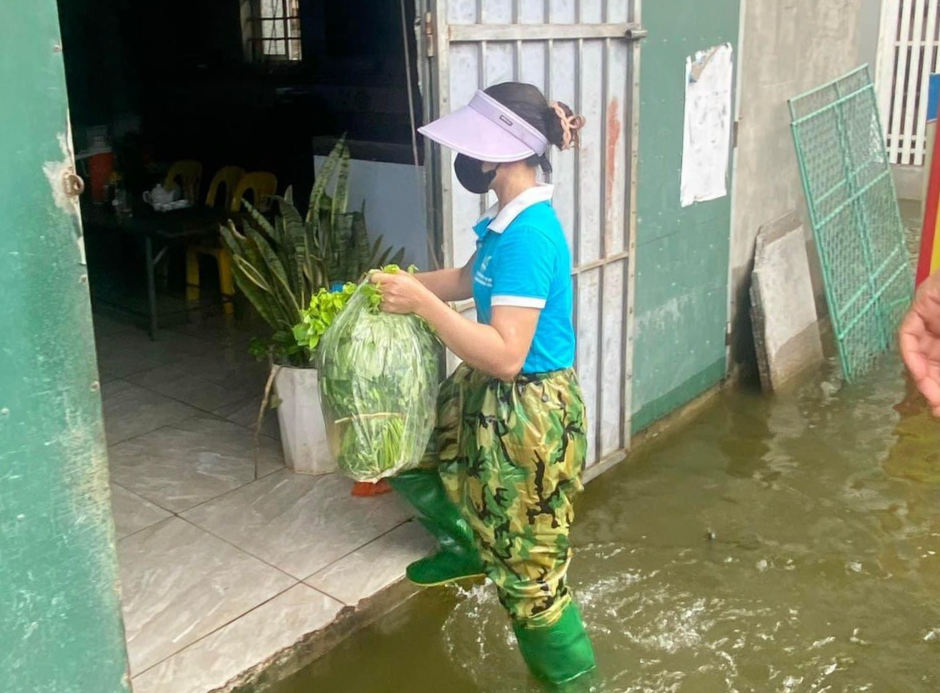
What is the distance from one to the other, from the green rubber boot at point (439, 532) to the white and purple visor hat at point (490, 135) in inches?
40.6

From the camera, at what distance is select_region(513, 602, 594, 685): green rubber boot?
2.62 meters

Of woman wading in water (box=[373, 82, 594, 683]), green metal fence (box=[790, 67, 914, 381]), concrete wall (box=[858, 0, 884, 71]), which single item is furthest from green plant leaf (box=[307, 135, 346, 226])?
concrete wall (box=[858, 0, 884, 71])

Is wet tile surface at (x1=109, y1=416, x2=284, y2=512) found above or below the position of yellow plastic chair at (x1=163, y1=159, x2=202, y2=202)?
below

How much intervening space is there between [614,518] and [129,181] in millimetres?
4112

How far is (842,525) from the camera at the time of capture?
3.81 meters

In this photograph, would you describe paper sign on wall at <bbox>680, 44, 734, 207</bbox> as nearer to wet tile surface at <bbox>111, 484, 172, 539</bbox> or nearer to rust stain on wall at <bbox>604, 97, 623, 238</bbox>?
rust stain on wall at <bbox>604, 97, 623, 238</bbox>

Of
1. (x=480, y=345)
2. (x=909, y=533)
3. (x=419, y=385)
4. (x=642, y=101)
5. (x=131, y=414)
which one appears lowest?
(x=909, y=533)

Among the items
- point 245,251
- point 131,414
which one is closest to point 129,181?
point 131,414

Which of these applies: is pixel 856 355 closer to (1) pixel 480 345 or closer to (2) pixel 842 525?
(2) pixel 842 525

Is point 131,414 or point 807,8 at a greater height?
point 807,8

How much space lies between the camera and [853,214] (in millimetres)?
5578

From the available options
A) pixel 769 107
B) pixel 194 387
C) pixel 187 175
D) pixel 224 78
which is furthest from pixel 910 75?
pixel 194 387

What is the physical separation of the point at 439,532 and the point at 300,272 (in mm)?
1231

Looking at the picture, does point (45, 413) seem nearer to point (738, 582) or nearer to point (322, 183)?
point (322, 183)
